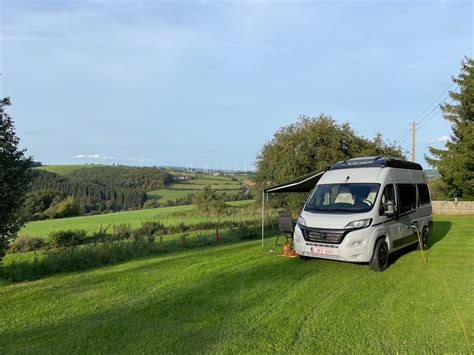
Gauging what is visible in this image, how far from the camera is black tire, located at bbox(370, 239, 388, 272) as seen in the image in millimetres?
8000

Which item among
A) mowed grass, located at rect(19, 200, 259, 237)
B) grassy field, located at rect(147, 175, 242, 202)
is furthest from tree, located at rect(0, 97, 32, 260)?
grassy field, located at rect(147, 175, 242, 202)

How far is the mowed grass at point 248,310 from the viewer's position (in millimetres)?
4547

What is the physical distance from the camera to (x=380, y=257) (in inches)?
322

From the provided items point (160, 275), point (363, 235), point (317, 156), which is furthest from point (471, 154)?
point (160, 275)

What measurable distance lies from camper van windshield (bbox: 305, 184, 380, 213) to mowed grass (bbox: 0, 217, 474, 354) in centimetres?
139

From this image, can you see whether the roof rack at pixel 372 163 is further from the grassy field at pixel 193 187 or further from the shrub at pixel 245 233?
the grassy field at pixel 193 187

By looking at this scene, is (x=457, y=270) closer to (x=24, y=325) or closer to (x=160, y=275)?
(x=160, y=275)

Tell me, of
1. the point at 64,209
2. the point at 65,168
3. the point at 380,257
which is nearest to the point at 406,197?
the point at 380,257

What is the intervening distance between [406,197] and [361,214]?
2.51 meters

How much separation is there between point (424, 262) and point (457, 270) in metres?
0.88

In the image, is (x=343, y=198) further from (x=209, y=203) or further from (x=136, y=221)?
(x=136, y=221)

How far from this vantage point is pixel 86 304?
632cm

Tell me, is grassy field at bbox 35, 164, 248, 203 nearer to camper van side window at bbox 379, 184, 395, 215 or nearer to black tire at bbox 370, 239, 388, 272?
camper van side window at bbox 379, 184, 395, 215

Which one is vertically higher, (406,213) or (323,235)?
(406,213)
